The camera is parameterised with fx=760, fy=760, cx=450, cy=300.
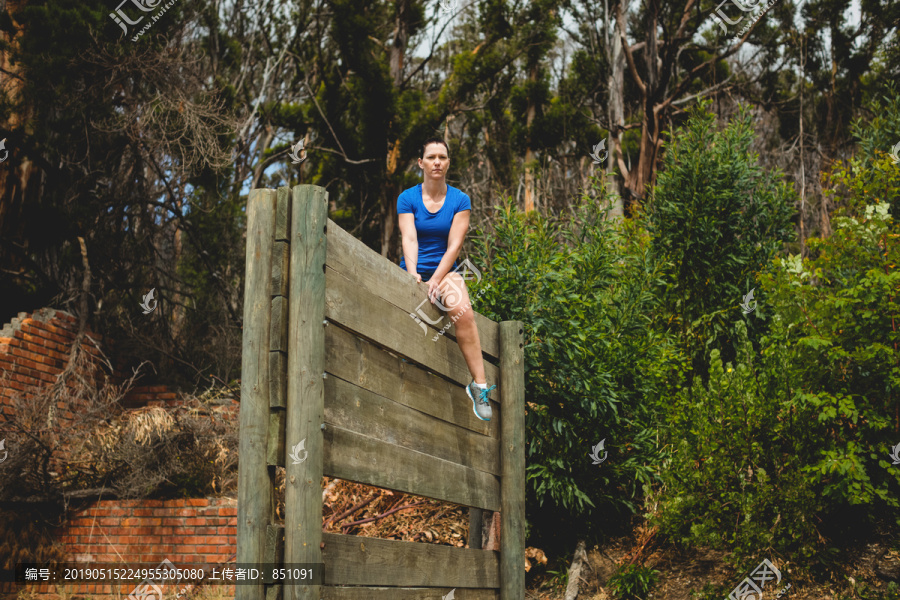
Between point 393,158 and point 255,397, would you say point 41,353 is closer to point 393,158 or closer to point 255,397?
point 393,158

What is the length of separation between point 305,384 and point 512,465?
7.77 ft

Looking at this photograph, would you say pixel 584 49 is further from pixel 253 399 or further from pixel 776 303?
pixel 253 399

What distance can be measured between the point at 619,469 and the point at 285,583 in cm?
562

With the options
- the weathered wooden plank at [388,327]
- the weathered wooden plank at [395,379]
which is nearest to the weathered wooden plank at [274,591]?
the weathered wooden plank at [395,379]

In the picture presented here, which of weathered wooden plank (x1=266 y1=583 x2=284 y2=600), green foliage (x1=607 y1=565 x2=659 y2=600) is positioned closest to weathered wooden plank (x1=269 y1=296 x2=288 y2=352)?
weathered wooden plank (x1=266 y1=583 x2=284 y2=600)

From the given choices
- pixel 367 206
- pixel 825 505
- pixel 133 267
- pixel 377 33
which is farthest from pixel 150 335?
pixel 825 505

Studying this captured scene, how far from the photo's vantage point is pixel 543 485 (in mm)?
7258

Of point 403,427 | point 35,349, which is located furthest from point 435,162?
point 35,349

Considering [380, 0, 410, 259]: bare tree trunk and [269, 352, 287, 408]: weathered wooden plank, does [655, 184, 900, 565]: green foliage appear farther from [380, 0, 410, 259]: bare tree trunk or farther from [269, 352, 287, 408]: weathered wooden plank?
[380, 0, 410, 259]: bare tree trunk

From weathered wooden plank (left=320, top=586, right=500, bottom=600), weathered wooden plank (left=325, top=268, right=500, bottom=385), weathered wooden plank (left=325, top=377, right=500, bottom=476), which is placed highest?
weathered wooden plank (left=325, top=268, right=500, bottom=385)

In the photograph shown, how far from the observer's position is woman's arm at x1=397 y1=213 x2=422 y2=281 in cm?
452

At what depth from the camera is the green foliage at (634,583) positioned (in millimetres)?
7359

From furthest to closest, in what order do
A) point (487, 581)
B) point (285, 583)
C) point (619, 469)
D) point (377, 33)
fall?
point (377, 33)
point (619, 469)
point (487, 581)
point (285, 583)

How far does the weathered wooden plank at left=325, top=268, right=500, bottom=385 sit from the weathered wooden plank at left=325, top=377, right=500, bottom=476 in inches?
10.4
